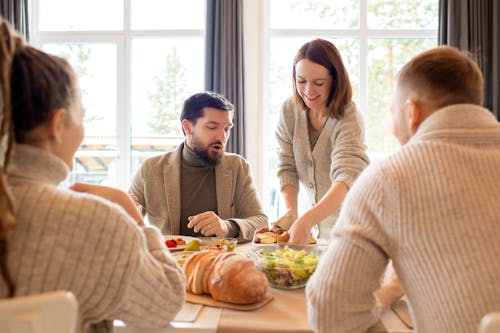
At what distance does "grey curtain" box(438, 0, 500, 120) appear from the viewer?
4496mm

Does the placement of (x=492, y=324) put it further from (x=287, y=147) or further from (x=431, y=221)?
(x=287, y=147)

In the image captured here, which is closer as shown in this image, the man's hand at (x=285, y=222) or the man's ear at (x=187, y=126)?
the man's hand at (x=285, y=222)

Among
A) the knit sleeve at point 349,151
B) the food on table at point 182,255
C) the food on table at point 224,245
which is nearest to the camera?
the food on table at point 182,255

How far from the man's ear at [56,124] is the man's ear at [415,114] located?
2.57 ft

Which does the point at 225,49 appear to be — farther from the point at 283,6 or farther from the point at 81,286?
the point at 81,286

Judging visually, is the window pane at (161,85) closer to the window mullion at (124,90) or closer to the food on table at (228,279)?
the window mullion at (124,90)

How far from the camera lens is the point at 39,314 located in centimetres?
76

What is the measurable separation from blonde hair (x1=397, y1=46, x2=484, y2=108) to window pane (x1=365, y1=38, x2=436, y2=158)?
3.87m

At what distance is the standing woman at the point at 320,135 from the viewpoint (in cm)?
221

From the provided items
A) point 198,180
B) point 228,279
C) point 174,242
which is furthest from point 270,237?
point 198,180

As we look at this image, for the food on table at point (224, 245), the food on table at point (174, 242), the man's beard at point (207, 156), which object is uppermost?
the man's beard at point (207, 156)

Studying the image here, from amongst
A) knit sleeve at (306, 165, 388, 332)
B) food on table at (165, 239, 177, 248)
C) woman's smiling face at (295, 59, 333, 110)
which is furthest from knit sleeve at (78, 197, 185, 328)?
woman's smiling face at (295, 59, 333, 110)

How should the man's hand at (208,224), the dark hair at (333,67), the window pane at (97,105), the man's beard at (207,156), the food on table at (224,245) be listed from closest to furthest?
the food on table at (224,245)
the man's hand at (208,224)
the dark hair at (333,67)
the man's beard at (207,156)
the window pane at (97,105)

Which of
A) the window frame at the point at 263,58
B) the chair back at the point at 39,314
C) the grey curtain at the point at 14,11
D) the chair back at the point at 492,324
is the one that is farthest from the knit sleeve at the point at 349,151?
the grey curtain at the point at 14,11
